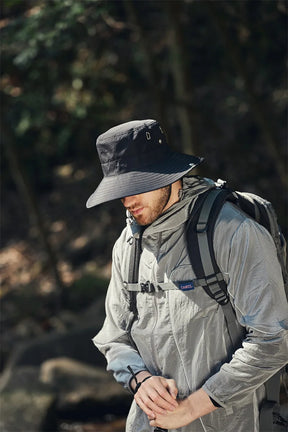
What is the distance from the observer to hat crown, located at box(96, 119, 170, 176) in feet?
8.41

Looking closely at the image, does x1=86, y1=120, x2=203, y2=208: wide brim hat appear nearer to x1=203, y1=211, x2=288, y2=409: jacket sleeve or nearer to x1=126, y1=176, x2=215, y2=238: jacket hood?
x1=126, y1=176, x2=215, y2=238: jacket hood

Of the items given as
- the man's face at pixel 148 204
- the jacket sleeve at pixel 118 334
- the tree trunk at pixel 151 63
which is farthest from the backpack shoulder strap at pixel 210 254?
the tree trunk at pixel 151 63

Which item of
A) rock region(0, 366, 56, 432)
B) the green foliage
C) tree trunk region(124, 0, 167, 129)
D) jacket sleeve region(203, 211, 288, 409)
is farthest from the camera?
tree trunk region(124, 0, 167, 129)

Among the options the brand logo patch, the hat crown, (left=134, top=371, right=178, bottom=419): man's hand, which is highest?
the hat crown

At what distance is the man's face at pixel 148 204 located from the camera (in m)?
2.60

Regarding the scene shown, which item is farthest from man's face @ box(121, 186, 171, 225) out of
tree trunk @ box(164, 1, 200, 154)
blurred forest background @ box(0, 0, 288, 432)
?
tree trunk @ box(164, 1, 200, 154)

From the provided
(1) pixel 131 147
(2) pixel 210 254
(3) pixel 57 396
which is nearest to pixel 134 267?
(2) pixel 210 254

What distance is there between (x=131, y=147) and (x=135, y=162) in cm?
6

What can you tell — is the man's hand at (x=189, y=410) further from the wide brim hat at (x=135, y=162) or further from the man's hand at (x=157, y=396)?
the wide brim hat at (x=135, y=162)

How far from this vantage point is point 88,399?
7.28m

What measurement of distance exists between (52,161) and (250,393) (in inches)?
561

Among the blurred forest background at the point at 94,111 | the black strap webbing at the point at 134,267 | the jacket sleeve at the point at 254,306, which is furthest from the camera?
the blurred forest background at the point at 94,111

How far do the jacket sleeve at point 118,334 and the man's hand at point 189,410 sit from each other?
261 mm

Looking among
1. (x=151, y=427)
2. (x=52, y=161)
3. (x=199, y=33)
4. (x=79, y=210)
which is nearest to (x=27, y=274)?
(x=79, y=210)
